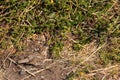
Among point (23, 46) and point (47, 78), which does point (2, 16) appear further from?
point (47, 78)

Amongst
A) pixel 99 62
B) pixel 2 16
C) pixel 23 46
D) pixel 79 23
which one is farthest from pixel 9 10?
pixel 99 62

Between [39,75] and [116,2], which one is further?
[116,2]

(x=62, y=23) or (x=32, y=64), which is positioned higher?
(x=62, y=23)

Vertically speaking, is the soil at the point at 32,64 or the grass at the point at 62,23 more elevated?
the grass at the point at 62,23

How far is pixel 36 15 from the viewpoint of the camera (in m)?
2.67

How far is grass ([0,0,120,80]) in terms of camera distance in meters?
2.60

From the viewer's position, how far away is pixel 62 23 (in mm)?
2635

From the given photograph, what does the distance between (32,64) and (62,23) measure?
386 mm

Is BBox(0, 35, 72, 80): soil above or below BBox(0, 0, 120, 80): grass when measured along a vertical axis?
below

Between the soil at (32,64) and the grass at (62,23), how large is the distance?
48 millimetres

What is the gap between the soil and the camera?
8.21 feet

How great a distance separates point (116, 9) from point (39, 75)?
0.80 metres

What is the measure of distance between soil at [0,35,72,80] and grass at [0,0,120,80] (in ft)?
0.16

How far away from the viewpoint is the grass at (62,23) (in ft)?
8.54
